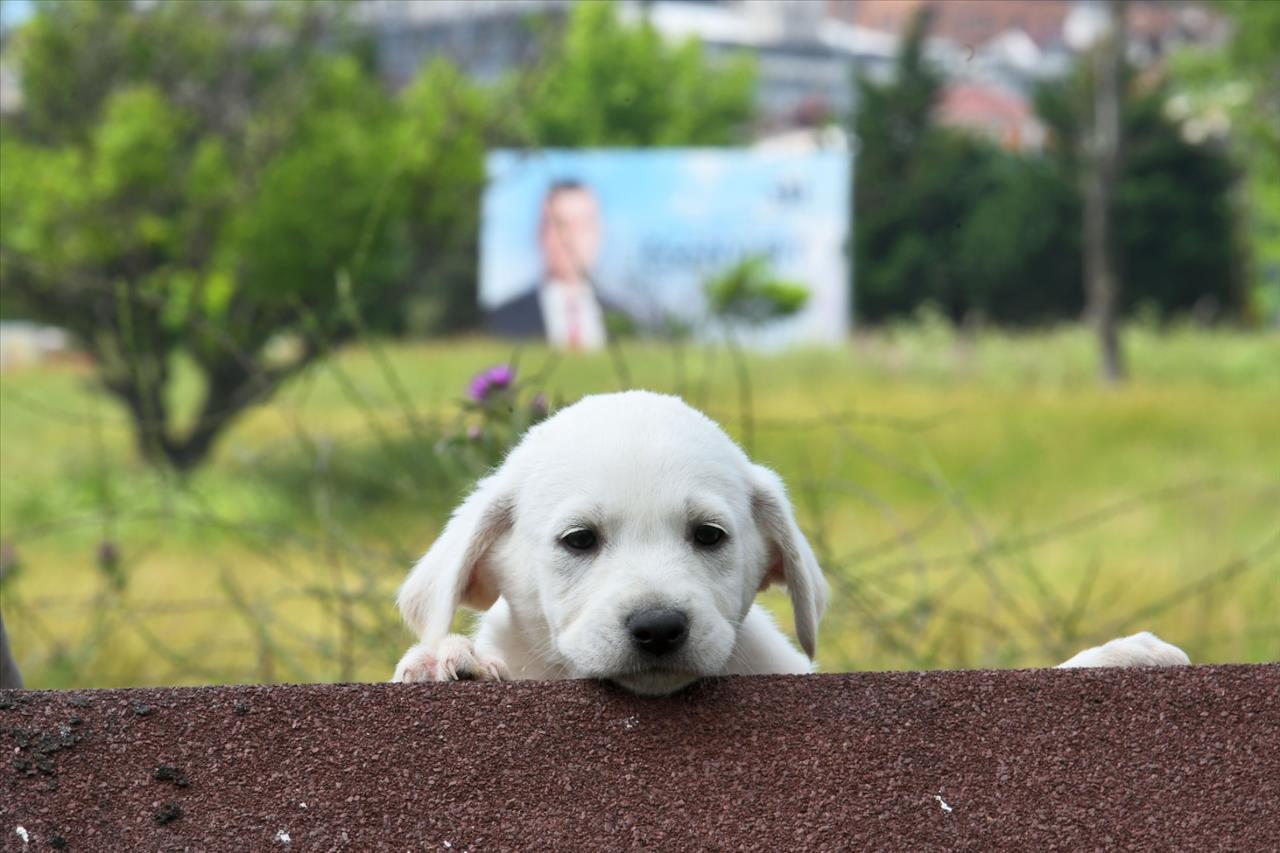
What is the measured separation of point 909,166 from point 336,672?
1185 inches

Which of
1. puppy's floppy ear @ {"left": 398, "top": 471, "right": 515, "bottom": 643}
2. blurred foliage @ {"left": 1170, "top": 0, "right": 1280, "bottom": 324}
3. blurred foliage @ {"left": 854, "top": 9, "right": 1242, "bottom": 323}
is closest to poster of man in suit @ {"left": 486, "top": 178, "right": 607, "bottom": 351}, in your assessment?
blurred foliage @ {"left": 854, "top": 9, "right": 1242, "bottom": 323}

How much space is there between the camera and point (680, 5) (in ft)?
159

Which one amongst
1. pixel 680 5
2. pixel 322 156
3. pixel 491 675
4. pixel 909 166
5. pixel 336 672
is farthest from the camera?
pixel 680 5

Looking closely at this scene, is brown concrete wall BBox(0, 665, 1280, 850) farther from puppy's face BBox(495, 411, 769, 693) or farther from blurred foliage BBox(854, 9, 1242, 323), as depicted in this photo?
blurred foliage BBox(854, 9, 1242, 323)

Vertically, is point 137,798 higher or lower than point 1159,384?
higher

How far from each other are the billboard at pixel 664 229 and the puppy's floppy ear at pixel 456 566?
2746cm

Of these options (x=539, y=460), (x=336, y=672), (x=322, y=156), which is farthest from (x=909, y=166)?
(x=539, y=460)

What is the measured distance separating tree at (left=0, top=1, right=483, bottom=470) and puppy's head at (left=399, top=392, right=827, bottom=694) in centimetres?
1124

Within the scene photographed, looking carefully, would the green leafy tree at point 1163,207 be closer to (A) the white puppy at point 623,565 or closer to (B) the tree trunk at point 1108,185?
(B) the tree trunk at point 1108,185

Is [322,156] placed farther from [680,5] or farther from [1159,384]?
[680,5]

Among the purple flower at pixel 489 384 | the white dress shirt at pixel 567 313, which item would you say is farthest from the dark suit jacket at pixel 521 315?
the purple flower at pixel 489 384

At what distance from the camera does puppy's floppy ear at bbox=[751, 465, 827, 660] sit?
12.0ft

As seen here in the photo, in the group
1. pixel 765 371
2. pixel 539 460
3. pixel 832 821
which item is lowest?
pixel 765 371

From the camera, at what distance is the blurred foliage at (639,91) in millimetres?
38906
